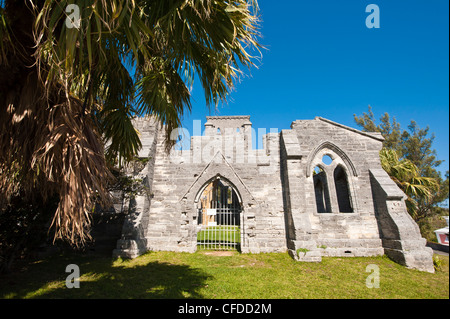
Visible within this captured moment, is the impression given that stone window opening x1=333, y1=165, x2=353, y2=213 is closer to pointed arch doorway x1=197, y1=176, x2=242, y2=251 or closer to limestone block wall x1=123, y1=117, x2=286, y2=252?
limestone block wall x1=123, y1=117, x2=286, y2=252

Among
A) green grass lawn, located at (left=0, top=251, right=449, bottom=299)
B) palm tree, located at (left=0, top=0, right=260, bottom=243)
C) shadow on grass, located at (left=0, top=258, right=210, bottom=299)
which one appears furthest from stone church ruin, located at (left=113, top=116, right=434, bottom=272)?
palm tree, located at (left=0, top=0, right=260, bottom=243)

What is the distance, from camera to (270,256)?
27.0 feet

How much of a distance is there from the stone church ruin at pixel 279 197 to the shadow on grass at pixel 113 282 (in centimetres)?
146

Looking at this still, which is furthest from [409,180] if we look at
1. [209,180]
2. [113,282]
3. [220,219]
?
[113,282]

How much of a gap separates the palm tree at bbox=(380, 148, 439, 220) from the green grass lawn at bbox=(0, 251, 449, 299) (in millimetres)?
3119

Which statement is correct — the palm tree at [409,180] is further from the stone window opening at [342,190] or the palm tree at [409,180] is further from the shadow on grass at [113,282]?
the shadow on grass at [113,282]

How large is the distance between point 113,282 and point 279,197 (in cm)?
687

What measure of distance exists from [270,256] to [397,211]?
17.9 feet

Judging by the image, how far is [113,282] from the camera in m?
5.40

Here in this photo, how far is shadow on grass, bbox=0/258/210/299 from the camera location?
4.67 metres

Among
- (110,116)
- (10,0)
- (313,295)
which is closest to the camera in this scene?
(10,0)

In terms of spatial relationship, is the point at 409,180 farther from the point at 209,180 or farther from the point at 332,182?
the point at 209,180
